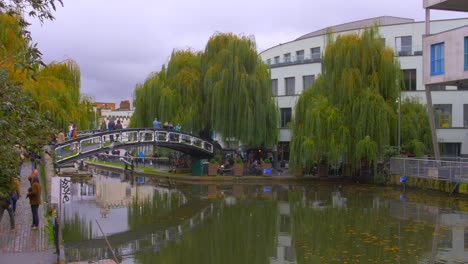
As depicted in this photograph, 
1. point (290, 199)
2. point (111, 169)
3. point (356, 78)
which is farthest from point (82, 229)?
point (111, 169)

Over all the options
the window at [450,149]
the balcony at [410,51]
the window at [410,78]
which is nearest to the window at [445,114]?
the window at [450,149]

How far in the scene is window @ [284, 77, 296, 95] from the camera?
180 feet

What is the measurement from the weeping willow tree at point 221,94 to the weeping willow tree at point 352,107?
172 inches

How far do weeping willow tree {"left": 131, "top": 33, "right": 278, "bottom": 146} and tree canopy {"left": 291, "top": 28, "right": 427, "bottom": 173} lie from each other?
14.1 ft

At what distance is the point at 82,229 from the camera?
21781mm

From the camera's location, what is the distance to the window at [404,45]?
48812 mm

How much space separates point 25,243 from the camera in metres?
15.3

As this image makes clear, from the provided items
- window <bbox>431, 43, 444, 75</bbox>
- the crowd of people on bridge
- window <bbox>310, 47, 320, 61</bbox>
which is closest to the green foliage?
window <bbox>431, 43, 444, 75</bbox>

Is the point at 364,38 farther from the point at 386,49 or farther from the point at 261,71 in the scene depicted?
the point at 261,71

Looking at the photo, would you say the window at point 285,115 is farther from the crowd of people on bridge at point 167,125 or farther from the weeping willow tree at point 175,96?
the crowd of people on bridge at point 167,125

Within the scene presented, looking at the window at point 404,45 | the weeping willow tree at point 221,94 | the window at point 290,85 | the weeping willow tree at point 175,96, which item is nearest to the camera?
the weeping willow tree at point 221,94

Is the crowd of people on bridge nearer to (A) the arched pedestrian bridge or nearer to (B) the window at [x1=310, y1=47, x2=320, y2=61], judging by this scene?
(A) the arched pedestrian bridge

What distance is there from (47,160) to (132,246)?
13759 millimetres

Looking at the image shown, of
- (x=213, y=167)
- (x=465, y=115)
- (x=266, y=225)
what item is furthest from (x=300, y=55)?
(x=266, y=225)
